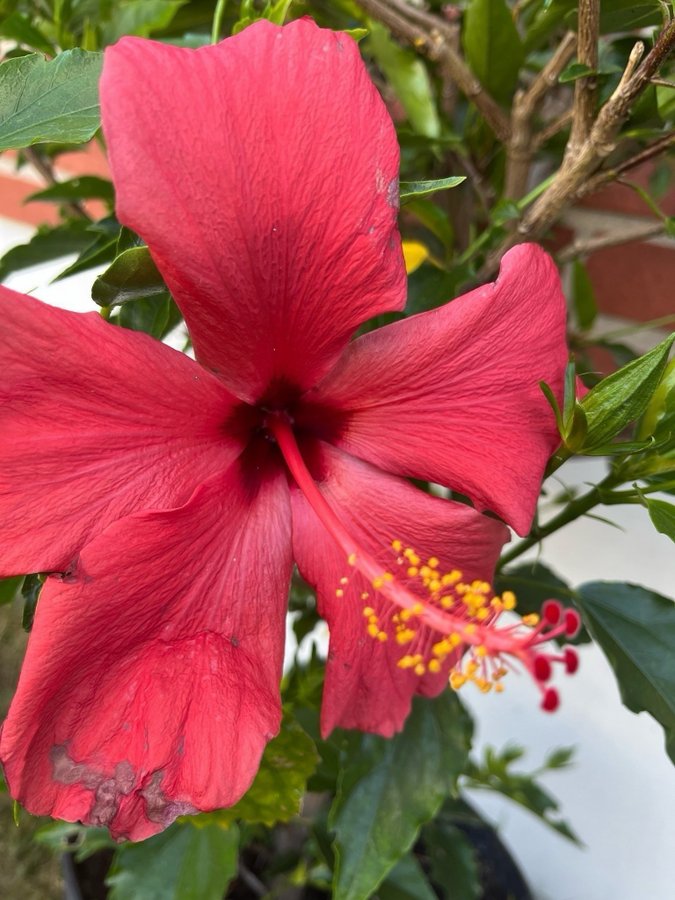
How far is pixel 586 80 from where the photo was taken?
1.51ft

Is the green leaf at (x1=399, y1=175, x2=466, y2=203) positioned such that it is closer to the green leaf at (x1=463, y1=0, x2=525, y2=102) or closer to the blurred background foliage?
the blurred background foliage

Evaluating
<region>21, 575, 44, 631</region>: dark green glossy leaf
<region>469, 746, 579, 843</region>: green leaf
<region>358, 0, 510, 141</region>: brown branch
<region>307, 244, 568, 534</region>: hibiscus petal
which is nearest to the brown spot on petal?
<region>21, 575, 44, 631</region>: dark green glossy leaf

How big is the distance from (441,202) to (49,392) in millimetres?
595

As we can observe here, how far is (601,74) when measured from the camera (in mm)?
466

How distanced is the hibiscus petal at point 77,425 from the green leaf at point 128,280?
20 millimetres

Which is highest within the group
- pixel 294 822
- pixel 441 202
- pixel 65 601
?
pixel 65 601

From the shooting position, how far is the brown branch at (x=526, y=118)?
1.77 ft

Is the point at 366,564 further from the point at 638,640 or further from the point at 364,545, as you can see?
the point at 638,640

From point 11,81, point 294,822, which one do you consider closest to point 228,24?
point 11,81

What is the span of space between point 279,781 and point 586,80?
51cm

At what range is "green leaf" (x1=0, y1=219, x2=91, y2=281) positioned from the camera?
66 centimetres

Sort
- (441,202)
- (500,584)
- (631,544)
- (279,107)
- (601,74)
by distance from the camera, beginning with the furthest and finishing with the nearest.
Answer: (631,544) < (441,202) < (500,584) < (601,74) < (279,107)

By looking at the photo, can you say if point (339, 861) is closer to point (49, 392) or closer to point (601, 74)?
point (49, 392)

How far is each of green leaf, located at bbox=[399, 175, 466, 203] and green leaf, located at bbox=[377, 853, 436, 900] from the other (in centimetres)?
64
